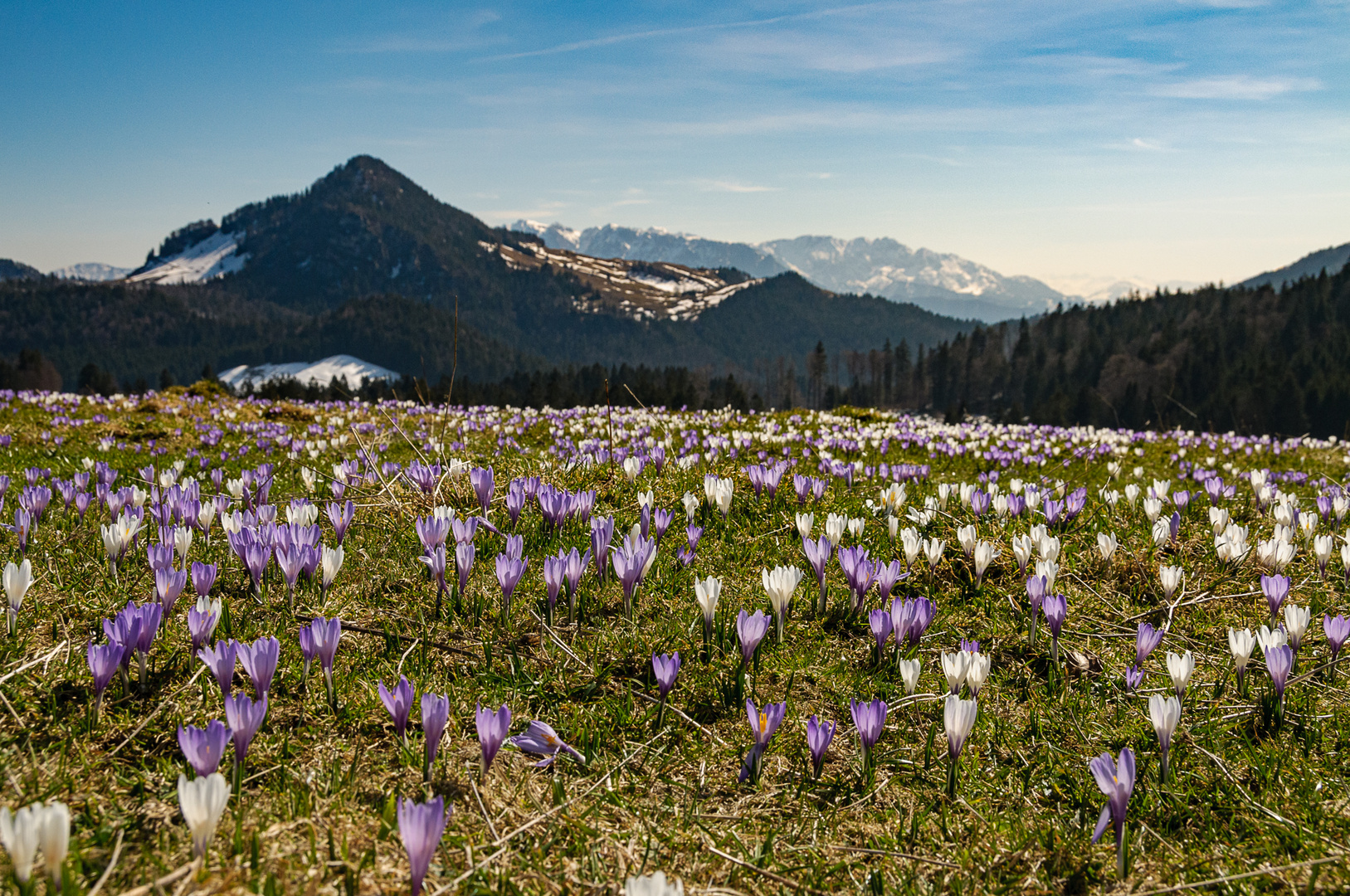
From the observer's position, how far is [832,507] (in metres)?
6.43

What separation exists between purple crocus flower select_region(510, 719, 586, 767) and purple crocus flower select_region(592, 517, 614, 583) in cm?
135

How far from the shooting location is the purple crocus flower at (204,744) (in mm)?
2033

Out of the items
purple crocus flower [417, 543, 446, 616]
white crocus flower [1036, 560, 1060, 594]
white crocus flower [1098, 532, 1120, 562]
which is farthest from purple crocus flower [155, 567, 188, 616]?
white crocus flower [1098, 532, 1120, 562]

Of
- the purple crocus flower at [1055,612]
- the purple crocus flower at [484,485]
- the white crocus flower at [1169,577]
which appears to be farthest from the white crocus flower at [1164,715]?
the purple crocus flower at [484,485]

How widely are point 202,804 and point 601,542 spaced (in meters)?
2.33

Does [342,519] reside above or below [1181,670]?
above

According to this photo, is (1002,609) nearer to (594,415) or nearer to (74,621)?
(74,621)

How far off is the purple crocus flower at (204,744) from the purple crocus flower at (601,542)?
6.92 feet

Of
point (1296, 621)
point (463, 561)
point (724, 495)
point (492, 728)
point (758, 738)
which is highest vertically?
point (724, 495)

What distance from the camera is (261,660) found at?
98.1 inches

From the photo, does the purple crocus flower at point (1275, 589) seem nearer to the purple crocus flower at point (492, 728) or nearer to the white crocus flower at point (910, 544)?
the white crocus flower at point (910, 544)

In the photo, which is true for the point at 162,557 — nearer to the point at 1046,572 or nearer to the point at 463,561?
the point at 463,561

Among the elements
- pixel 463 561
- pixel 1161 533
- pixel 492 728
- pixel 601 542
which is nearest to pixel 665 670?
pixel 492 728

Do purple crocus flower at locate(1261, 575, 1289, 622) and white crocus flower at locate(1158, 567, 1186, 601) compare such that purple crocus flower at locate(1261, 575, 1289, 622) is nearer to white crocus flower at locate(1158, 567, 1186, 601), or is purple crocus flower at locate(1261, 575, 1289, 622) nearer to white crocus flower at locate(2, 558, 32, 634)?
white crocus flower at locate(1158, 567, 1186, 601)
